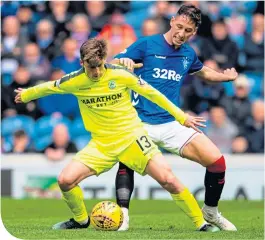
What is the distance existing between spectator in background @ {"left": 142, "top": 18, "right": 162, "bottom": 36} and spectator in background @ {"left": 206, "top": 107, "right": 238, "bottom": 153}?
68.3 inches

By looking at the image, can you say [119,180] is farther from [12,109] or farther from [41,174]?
[12,109]

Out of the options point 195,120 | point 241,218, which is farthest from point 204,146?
point 241,218

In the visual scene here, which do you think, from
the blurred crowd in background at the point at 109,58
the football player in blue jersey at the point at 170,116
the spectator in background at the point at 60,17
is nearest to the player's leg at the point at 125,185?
the football player in blue jersey at the point at 170,116

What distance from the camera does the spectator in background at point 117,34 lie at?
15797 mm

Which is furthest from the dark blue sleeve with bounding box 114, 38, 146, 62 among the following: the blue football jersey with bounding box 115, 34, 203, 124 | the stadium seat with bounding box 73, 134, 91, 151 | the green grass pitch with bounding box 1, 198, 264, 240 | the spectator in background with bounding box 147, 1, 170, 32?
the spectator in background with bounding box 147, 1, 170, 32

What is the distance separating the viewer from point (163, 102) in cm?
879

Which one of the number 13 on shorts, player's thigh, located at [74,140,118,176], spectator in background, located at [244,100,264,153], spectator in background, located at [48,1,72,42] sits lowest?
spectator in background, located at [244,100,264,153]

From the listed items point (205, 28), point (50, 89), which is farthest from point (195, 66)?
point (205, 28)

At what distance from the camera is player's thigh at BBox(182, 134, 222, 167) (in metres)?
9.29

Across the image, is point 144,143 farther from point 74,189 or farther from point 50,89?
point 50,89

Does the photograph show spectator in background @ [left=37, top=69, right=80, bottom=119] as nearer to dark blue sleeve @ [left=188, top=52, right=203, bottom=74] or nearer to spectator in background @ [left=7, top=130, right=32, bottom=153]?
spectator in background @ [left=7, top=130, right=32, bottom=153]

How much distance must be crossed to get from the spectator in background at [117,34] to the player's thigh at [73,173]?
6821mm

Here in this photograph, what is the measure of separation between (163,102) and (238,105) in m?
7.35

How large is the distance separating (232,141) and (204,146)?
245 inches
